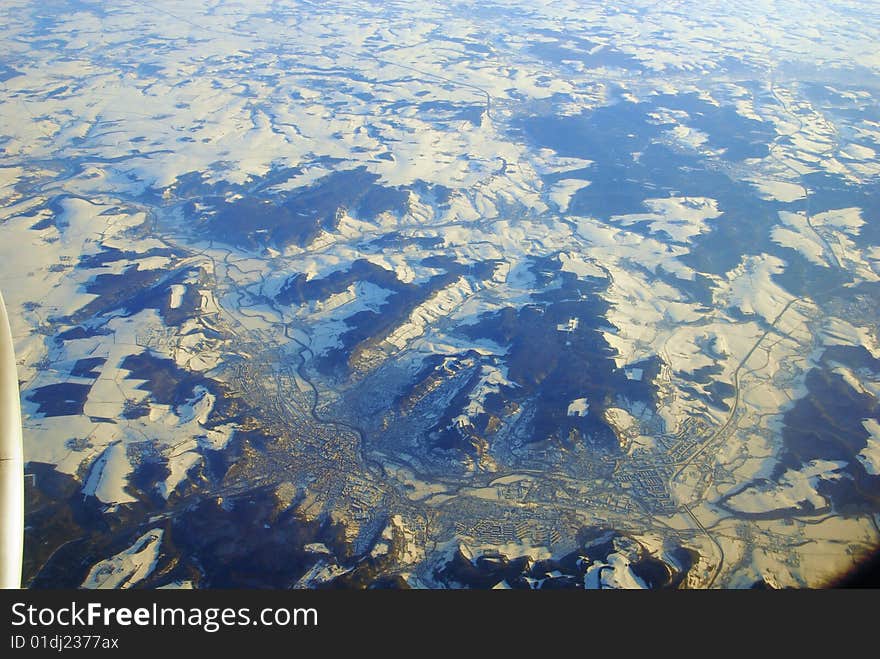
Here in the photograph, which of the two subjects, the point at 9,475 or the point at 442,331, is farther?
the point at 442,331

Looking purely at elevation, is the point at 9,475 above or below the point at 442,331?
above

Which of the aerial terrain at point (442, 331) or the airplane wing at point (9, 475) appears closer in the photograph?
the airplane wing at point (9, 475)

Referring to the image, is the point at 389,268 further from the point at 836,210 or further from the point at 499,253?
the point at 836,210

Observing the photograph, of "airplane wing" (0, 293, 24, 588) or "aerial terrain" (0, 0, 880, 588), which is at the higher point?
"airplane wing" (0, 293, 24, 588)

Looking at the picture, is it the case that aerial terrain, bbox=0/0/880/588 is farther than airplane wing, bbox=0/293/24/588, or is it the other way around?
aerial terrain, bbox=0/0/880/588

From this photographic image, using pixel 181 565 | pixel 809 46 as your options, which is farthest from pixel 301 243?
pixel 809 46
